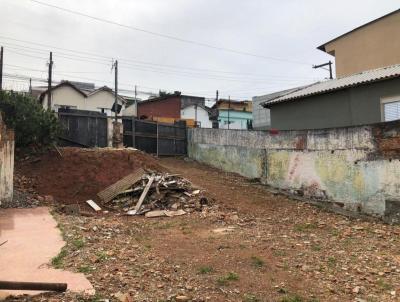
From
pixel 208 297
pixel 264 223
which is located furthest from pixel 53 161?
pixel 208 297

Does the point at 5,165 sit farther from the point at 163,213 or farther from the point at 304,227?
the point at 304,227

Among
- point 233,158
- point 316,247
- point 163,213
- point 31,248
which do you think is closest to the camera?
point 31,248

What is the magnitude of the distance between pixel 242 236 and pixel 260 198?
5.08 metres

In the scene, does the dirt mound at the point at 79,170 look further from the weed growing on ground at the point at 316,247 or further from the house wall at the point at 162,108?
the house wall at the point at 162,108

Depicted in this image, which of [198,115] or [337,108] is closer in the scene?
[337,108]

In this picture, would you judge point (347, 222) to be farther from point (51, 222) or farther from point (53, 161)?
point (53, 161)

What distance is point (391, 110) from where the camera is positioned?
14984 millimetres

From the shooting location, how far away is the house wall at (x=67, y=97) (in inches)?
1436

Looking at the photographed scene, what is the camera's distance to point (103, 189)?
575 inches

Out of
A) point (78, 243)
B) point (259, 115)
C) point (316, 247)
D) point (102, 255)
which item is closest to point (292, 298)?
point (316, 247)

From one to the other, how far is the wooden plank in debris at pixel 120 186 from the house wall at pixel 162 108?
22456 mm

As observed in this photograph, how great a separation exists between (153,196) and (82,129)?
764cm

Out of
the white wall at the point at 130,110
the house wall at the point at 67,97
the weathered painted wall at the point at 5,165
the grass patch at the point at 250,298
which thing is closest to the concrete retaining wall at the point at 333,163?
the grass patch at the point at 250,298

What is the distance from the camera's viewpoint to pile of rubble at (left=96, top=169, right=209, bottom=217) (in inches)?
516
